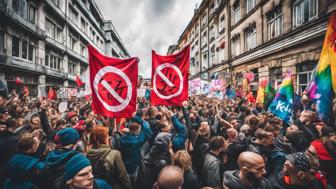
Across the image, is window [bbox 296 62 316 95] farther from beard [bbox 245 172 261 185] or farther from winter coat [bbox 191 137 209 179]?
beard [bbox 245 172 261 185]

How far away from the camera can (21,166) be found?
7.33 feet

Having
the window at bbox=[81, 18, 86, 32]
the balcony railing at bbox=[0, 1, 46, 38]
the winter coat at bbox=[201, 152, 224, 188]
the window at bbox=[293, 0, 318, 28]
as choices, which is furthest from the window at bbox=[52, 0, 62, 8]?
the winter coat at bbox=[201, 152, 224, 188]

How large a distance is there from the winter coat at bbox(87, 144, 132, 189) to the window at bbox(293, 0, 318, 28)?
12256 mm

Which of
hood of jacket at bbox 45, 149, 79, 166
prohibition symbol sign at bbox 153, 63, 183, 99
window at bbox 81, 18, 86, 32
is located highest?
window at bbox 81, 18, 86, 32

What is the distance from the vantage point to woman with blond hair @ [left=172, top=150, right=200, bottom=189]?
108 inches

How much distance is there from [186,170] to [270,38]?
592 inches

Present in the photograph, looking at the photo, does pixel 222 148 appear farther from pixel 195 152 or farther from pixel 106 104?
pixel 106 104

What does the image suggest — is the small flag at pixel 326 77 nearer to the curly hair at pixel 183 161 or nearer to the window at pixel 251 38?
the curly hair at pixel 183 161

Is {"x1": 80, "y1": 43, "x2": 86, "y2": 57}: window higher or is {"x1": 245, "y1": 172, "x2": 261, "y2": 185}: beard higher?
{"x1": 80, "y1": 43, "x2": 86, "y2": 57}: window

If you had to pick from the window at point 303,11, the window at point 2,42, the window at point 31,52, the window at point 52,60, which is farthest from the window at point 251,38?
the window at point 52,60

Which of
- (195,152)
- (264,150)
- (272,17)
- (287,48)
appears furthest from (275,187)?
(272,17)

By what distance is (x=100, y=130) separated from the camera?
296 cm

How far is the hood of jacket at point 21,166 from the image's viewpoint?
219 centimetres

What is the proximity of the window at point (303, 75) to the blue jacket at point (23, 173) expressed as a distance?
1288cm
